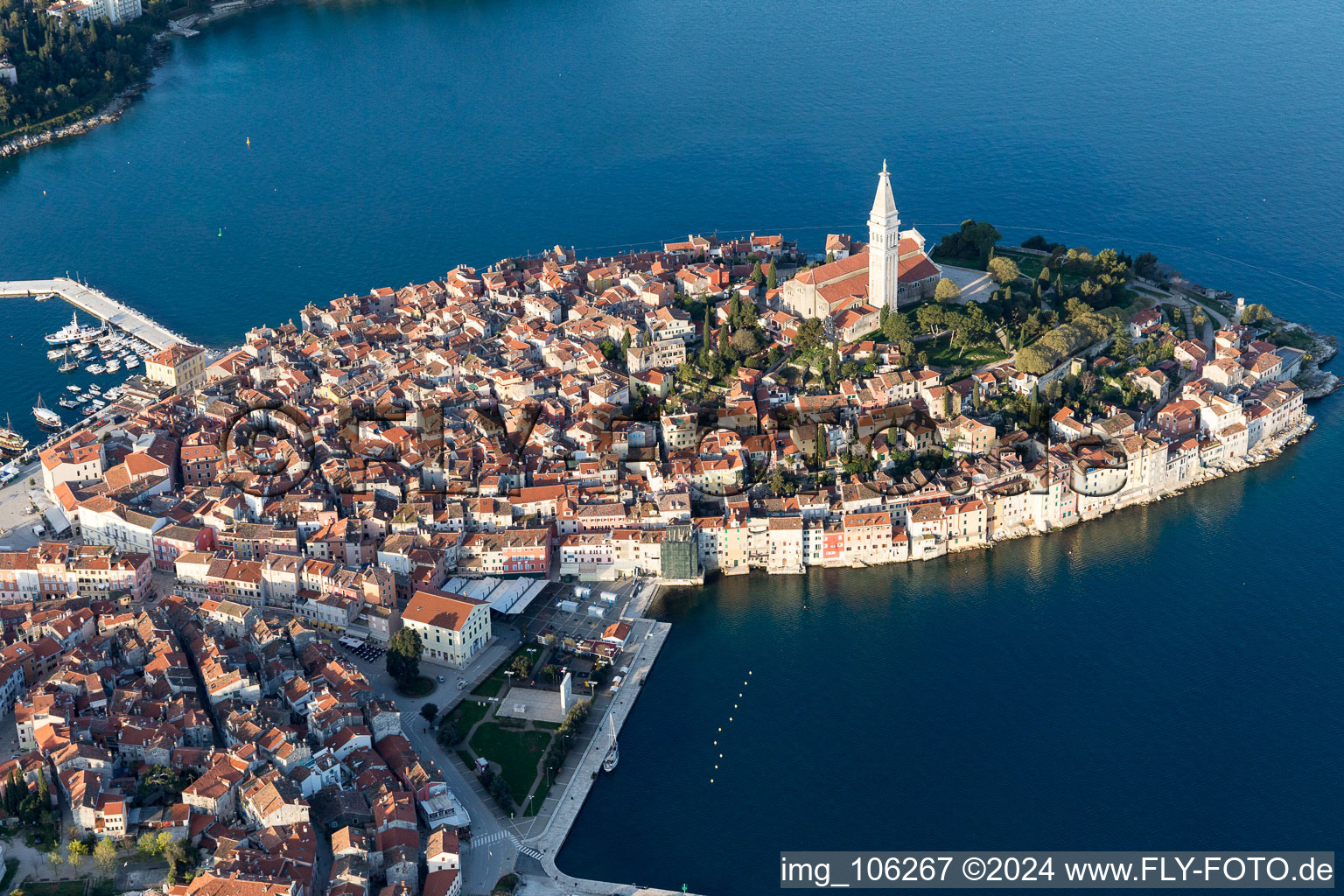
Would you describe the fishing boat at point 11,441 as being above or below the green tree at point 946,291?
below

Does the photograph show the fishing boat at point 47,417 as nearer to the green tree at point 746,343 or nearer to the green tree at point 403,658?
the green tree at point 403,658

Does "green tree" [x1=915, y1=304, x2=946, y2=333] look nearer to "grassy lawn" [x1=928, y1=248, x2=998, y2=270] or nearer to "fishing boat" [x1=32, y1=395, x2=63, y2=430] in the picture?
"grassy lawn" [x1=928, y1=248, x2=998, y2=270]

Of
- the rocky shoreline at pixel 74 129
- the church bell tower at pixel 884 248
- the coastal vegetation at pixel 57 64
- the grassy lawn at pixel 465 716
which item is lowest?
the grassy lawn at pixel 465 716

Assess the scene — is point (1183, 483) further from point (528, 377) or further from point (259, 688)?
point (259, 688)

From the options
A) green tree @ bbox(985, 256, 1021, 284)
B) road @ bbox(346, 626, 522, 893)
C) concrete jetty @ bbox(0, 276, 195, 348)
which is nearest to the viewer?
road @ bbox(346, 626, 522, 893)

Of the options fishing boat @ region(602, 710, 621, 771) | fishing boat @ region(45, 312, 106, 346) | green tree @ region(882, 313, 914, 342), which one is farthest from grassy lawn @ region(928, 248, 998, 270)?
fishing boat @ region(45, 312, 106, 346)

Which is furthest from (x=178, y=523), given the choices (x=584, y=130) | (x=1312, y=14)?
(x=1312, y=14)

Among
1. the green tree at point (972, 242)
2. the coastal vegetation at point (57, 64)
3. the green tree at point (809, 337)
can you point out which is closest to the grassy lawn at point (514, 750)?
the green tree at point (809, 337)
